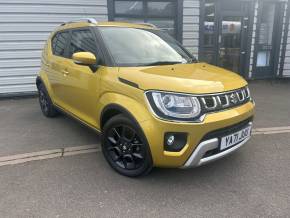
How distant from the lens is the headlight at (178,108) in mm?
2617

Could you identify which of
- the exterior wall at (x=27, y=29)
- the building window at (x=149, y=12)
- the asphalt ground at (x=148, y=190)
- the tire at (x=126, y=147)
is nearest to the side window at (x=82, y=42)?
the tire at (x=126, y=147)

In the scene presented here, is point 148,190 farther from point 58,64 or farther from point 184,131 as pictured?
point 58,64

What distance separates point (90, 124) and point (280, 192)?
2405 millimetres

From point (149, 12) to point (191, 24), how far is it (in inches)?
50.4

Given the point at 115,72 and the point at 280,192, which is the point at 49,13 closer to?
the point at 115,72

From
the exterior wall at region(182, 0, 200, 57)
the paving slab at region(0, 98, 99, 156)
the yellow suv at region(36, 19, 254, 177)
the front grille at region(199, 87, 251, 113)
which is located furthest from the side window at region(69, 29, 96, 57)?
the exterior wall at region(182, 0, 200, 57)

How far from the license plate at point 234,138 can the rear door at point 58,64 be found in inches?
103

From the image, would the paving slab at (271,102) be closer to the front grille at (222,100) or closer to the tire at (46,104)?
the front grille at (222,100)

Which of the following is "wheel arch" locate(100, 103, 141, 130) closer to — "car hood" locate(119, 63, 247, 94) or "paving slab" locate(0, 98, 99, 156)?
"car hood" locate(119, 63, 247, 94)

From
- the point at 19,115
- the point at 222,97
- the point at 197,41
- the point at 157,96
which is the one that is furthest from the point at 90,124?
the point at 197,41

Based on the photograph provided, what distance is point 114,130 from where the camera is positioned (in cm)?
321

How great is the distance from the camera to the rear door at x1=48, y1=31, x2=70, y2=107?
4293 millimetres

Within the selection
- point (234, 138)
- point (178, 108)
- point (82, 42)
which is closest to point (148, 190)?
point (178, 108)

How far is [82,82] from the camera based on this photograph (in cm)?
365
